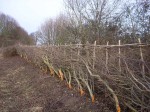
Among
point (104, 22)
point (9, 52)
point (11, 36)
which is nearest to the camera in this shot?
point (104, 22)

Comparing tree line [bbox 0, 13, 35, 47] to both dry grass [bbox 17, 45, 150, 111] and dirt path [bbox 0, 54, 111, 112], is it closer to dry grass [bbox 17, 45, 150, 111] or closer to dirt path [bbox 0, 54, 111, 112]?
dirt path [bbox 0, 54, 111, 112]

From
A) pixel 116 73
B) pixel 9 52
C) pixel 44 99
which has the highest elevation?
pixel 116 73

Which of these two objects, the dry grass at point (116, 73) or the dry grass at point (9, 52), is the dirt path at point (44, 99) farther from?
the dry grass at point (9, 52)

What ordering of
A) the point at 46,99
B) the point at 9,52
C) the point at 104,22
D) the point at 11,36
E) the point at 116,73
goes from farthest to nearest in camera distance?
1. the point at 11,36
2. the point at 9,52
3. the point at 104,22
4. the point at 46,99
5. the point at 116,73

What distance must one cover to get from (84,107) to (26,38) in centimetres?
4810

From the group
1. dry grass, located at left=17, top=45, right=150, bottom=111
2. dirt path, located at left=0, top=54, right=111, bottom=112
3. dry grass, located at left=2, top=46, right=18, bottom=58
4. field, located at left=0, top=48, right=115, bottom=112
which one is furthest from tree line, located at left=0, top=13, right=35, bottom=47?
dry grass, located at left=17, top=45, right=150, bottom=111

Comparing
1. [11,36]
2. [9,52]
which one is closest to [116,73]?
[9,52]

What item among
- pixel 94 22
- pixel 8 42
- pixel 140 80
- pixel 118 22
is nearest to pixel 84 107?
pixel 140 80

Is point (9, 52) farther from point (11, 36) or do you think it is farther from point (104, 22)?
point (11, 36)

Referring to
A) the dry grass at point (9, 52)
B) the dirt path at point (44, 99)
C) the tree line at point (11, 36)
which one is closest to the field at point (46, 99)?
the dirt path at point (44, 99)

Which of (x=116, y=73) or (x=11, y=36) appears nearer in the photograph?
(x=116, y=73)

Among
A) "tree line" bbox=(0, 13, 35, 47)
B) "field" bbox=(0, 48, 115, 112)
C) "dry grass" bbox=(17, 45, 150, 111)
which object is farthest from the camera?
"tree line" bbox=(0, 13, 35, 47)

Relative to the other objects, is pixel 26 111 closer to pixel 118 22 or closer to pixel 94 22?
pixel 118 22

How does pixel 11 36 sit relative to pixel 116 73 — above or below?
above
